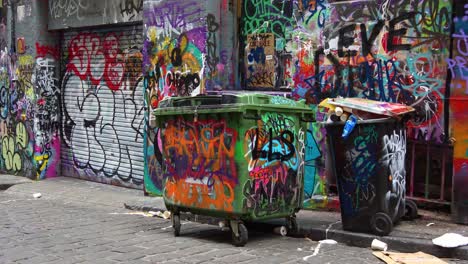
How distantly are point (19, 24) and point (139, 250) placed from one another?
807 cm

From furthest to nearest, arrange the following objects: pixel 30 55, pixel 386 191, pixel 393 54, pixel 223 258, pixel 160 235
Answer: pixel 30 55 → pixel 393 54 → pixel 160 235 → pixel 386 191 → pixel 223 258

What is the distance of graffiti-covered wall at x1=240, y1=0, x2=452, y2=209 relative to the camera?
6.99m

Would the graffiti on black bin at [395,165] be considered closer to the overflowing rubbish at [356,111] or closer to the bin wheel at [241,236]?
the overflowing rubbish at [356,111]

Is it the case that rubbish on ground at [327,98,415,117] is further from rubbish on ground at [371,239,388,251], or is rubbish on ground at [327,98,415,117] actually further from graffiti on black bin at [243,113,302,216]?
rubbish on ground at [371,239,388,251]

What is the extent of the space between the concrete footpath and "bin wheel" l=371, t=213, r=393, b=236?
0.24 feet

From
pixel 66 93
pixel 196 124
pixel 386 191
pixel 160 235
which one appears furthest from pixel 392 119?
pixel 66 93

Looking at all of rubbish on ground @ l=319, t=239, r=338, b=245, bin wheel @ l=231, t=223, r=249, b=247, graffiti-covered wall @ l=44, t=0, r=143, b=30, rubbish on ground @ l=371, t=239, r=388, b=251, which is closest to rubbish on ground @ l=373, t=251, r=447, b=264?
rubbish on ground @ l=371, t=239, r=388, b=251

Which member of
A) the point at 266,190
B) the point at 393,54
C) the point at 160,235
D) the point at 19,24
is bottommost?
the point at 160,235

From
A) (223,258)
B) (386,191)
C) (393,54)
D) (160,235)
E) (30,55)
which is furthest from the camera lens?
(30,55)

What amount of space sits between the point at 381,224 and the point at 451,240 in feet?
2.31

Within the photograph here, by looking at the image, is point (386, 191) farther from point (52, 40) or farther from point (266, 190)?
point (52, 40)

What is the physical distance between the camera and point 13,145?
12.7 metres

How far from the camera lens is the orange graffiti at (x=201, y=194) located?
6.12 meters

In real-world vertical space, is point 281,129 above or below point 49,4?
below
